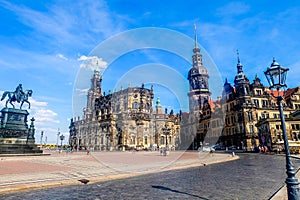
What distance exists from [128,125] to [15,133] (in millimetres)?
39370

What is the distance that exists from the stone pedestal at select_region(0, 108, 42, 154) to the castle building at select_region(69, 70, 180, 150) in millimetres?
31248

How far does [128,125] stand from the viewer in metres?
65.5

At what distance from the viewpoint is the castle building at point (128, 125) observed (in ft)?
211

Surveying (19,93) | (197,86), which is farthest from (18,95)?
(197,86)

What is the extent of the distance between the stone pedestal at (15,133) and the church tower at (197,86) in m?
57.3

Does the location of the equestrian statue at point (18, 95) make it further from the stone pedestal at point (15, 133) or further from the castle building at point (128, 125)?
the castle building at point (128, 125)

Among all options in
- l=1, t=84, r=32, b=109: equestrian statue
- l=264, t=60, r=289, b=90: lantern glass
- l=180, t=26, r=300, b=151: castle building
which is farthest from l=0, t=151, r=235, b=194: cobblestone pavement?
l=180, t=26, r=300, b=151: castle building

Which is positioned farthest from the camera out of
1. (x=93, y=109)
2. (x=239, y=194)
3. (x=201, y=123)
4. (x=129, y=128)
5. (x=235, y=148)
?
(x=93, y=109)

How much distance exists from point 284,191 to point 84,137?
7889 centimetres

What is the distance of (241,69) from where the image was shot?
59.5 meters

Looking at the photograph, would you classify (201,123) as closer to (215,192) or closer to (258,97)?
(258,97)

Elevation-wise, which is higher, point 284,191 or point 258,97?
point 258,97

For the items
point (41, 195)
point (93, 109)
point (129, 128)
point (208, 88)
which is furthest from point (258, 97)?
point (93, 109)

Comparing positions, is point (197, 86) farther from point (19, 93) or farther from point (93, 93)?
point (19, 93)
